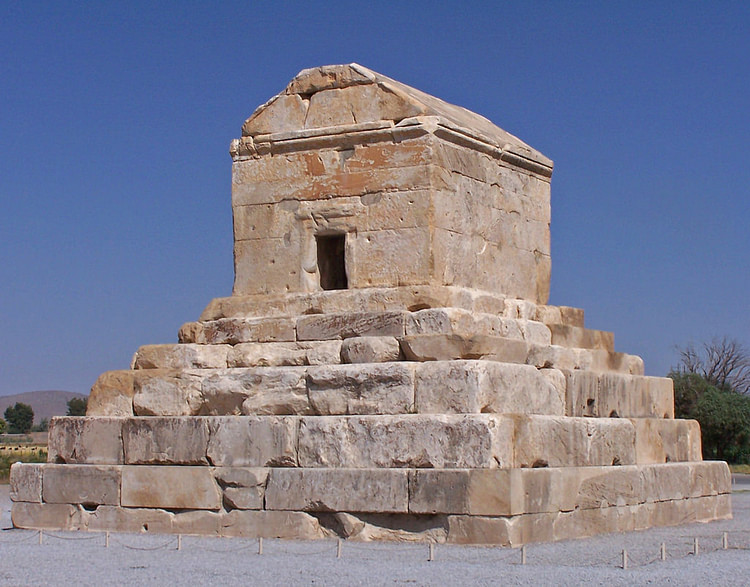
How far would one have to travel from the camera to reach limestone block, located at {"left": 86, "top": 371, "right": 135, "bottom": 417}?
11125mm

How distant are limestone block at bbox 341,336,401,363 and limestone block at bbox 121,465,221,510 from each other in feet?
5.01

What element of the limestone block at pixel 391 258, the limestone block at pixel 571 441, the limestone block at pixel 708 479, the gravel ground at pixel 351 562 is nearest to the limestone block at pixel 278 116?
the limestone block at pixel 391 258

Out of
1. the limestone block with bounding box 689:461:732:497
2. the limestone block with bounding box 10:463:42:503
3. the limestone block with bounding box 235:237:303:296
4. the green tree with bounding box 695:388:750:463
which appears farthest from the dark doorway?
the green tree with bounding box 695:388:750:463

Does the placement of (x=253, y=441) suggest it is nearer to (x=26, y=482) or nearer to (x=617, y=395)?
(x=26, y=482)

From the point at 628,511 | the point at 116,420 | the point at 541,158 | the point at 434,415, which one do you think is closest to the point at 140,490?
the point at 116,420

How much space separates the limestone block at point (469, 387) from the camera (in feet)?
31.7

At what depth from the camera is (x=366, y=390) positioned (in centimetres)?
1002

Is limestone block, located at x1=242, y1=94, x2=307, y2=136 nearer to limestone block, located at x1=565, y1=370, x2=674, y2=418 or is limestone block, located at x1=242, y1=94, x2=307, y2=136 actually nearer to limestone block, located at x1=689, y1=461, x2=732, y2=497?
limestone block, located at x1=565, y1=370, x2=674, y2=418

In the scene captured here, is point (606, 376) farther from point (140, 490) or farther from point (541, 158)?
point (140, 490)

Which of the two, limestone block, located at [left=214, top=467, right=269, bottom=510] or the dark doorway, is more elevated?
the dark doorway

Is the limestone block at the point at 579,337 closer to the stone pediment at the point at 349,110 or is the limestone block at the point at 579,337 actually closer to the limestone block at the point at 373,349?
the stone pediment at the point at 349,110

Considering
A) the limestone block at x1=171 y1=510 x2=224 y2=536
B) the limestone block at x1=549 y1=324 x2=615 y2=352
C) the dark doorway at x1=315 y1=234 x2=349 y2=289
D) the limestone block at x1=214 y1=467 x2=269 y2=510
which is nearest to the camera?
the limestone block at x1=214 y1=467 x2=269 y2=510

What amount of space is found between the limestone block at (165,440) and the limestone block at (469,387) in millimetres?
1948

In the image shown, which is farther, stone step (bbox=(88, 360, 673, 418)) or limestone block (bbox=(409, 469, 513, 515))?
stone step (bbox=(88, 360, 673, 418))
